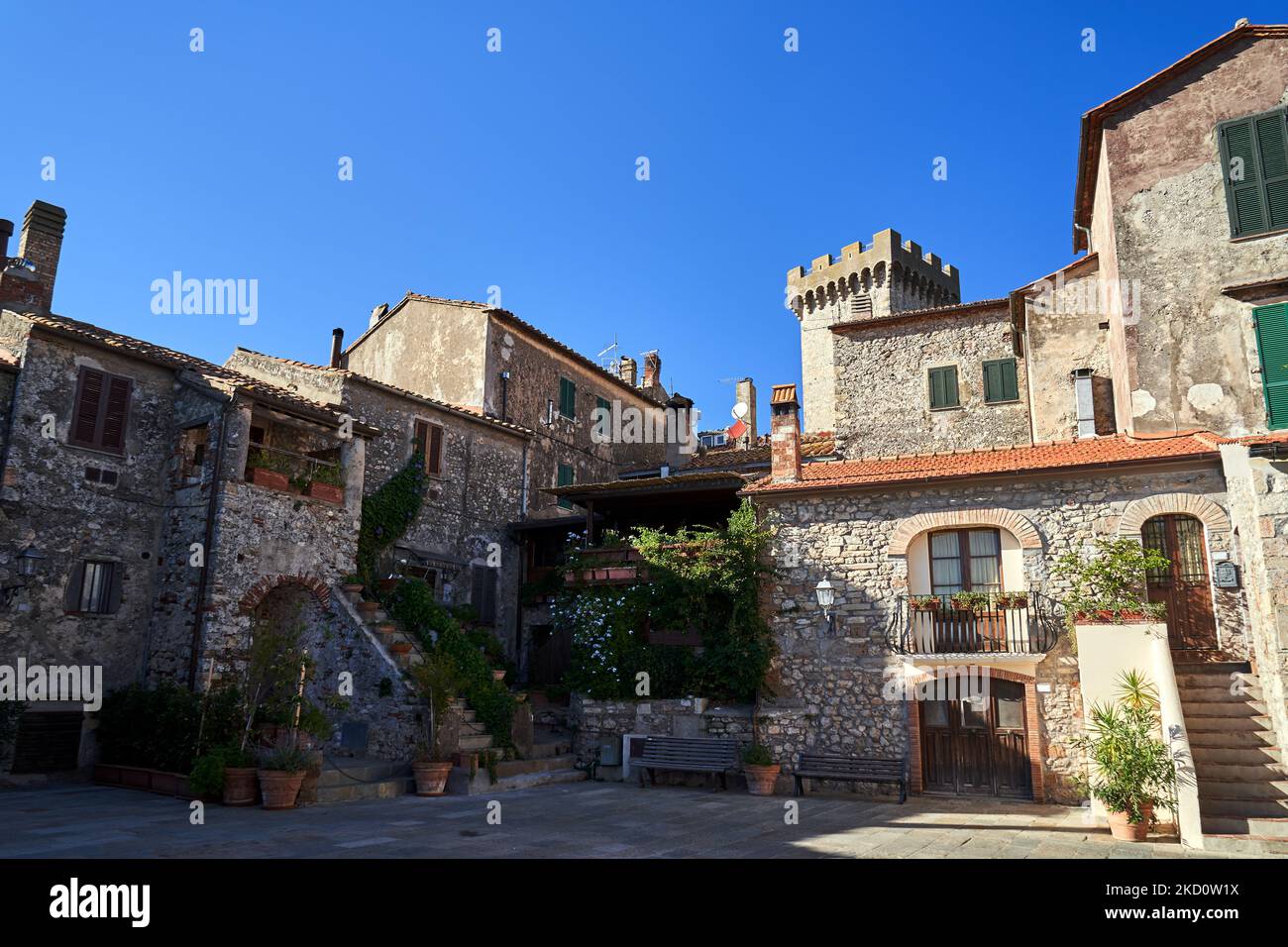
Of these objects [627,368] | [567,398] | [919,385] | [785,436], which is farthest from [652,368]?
[785,436]

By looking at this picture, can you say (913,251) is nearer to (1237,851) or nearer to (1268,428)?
(1268,428)

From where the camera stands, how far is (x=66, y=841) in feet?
27.8

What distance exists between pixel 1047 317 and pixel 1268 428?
6874mm

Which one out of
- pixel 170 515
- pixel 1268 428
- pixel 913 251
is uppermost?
pixel 913 251

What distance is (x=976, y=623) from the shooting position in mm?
13586

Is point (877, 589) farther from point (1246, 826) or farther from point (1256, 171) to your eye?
point (1256, 171)

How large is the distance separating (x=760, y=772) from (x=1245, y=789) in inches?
263

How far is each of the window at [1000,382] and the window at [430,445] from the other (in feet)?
45.2

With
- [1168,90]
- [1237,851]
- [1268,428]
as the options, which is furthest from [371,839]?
[1168,90]

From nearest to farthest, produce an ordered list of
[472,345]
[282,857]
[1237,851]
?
[282,857] → [1237,851] → [472,345]

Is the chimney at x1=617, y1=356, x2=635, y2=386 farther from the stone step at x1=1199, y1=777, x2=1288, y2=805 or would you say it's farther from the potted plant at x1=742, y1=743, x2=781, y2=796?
the stone step at x1=1199, y1=777, x2=1288, y2=805

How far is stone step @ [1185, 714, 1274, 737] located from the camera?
11.3 m

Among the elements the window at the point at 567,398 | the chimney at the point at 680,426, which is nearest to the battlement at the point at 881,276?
the chimney at the point at 680,426

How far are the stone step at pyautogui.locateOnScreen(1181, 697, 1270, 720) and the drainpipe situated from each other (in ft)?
48.2
